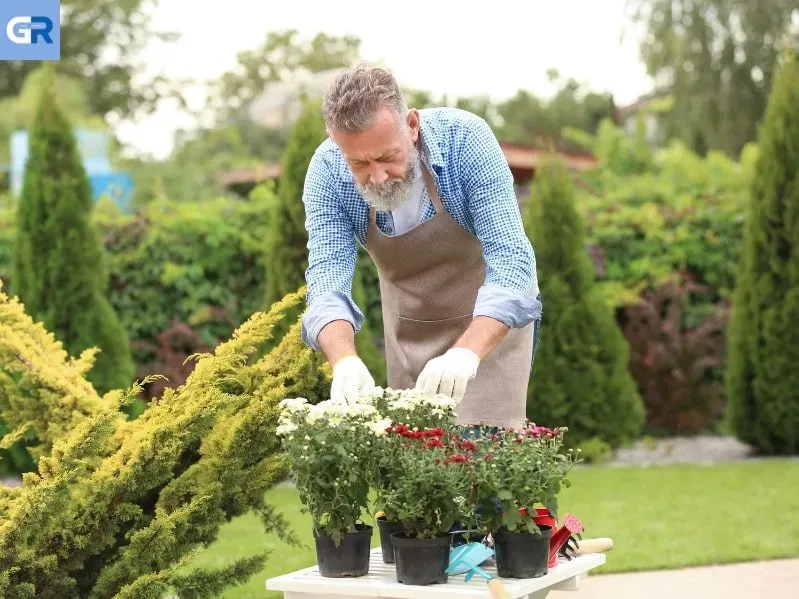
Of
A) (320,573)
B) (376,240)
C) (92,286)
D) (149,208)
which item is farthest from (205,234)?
(320,573)

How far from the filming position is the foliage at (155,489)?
8.80 ft

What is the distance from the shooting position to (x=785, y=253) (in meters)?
7.55

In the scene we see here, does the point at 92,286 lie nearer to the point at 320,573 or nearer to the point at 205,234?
the point at 205,234

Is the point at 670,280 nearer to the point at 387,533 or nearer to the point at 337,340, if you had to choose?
the point at 337,340

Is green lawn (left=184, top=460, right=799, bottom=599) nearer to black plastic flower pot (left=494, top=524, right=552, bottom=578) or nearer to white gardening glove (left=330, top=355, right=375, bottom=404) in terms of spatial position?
white gardening glove (left=330, top=355, right=375, bottom=404)

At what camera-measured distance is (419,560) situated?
93.3 inches

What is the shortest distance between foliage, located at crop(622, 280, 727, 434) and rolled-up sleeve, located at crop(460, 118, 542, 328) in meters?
5.30

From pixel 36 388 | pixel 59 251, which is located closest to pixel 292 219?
pixel 59 251

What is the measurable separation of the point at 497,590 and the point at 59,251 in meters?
5.07

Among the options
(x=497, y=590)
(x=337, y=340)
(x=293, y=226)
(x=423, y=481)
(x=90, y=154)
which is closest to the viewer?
(x=497, y=590)

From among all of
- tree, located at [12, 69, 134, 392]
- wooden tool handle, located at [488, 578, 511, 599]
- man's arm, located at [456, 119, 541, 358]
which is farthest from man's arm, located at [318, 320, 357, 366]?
tree, located at [12, 69, 134, 392]

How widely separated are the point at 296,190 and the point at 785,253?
3284mm

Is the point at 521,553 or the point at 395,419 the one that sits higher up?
the point at 395,419

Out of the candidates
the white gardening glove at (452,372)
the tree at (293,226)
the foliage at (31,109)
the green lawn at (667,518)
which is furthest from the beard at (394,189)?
the foliage at (31,109)
